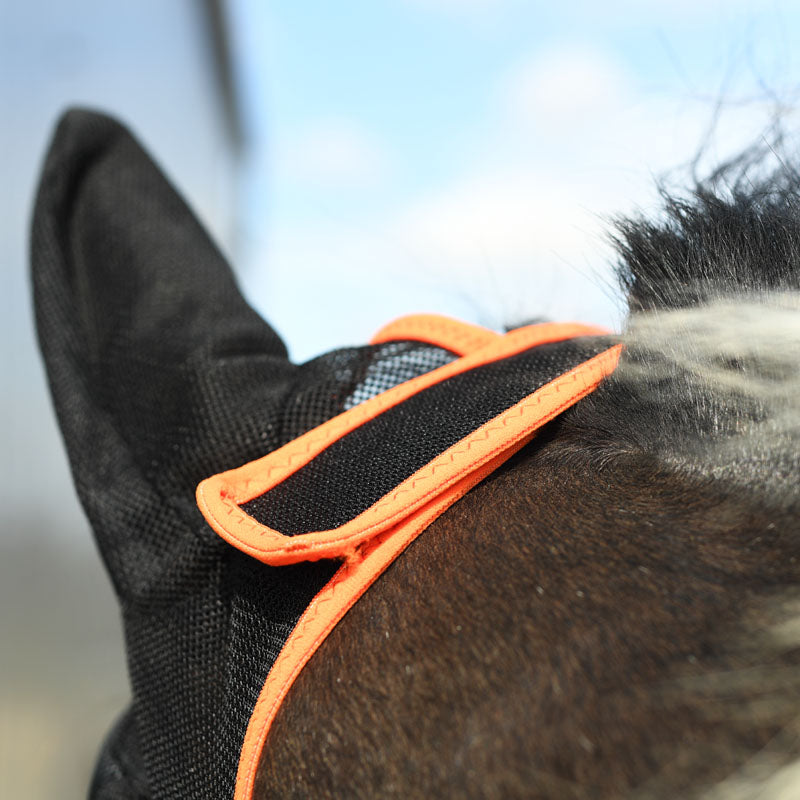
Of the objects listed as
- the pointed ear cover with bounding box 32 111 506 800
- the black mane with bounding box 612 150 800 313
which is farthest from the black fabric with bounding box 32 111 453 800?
the black mane with bounding box 612 150 800 313

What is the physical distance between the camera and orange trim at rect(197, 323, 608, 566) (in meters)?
0.25

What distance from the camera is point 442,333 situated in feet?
1.19

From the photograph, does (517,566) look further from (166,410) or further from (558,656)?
(166,410)

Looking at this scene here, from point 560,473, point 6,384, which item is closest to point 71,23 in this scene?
point 6,384

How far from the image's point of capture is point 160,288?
41 cm

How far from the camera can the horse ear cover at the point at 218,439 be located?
0.87 feet

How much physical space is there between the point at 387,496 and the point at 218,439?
0.36ft

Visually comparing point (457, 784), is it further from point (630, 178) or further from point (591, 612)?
point (630, 178)

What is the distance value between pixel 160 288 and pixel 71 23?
0.92m

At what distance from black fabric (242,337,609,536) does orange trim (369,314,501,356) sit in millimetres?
39

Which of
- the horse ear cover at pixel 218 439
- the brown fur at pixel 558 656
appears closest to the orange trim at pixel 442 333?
the horse ear cover at pixel 218 439

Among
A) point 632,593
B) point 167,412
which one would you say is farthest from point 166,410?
point 632,593

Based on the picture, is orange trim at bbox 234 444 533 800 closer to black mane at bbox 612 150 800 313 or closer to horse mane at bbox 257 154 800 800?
horse mane at bbox 257 154 800 800

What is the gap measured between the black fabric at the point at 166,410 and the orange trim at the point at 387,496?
0.02 m
